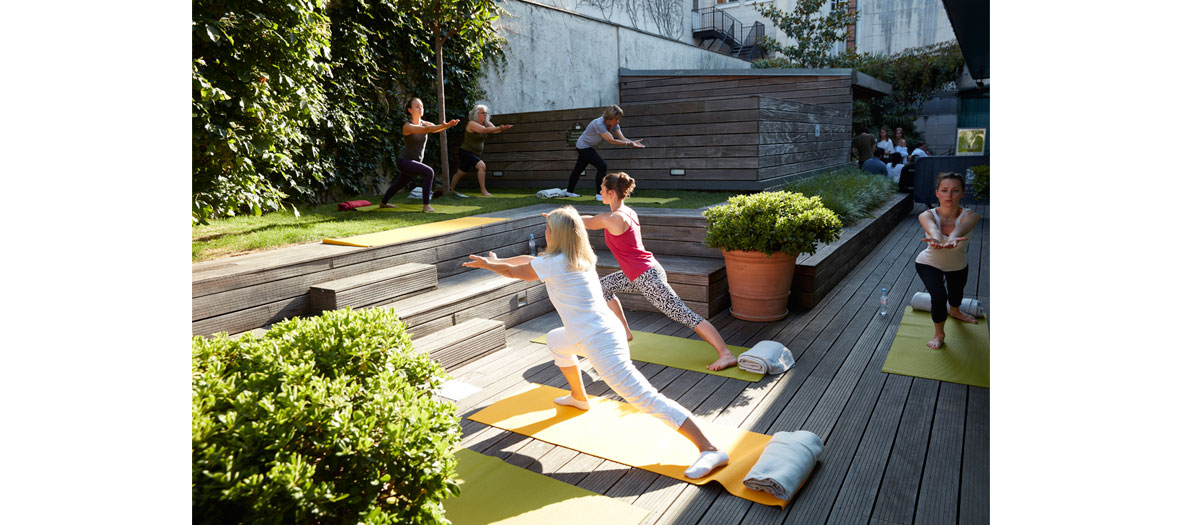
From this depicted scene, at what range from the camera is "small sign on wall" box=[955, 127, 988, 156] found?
10438 millimetres

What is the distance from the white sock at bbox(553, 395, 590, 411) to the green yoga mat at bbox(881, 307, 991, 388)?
→ 2.02 meters

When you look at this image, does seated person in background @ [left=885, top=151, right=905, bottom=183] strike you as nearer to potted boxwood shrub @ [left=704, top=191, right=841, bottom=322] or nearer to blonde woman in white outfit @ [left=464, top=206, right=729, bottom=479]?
potted boxwood shrub @ [left=704, top=191, right=841, bottom=322]

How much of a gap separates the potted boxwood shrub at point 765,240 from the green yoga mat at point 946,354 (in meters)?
0.97

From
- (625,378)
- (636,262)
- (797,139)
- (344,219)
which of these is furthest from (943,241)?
(797,139)

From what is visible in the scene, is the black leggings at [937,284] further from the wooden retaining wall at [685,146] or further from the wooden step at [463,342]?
the wooden retaining wall at [685,146]

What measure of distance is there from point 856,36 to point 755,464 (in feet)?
80.0

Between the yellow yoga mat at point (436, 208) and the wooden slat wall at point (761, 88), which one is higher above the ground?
the wooden slat wall at point (761, 88)

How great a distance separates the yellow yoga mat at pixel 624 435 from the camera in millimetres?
2949

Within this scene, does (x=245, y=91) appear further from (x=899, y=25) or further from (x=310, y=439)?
(x=899, y=25)

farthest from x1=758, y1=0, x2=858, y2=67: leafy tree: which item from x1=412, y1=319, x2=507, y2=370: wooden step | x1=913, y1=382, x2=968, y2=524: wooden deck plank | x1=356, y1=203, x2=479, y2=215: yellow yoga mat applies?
x1=913, y1=382, x2=968, y2=524: wooden deck plank

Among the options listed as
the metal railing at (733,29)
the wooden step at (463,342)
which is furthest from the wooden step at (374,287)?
the metal railing at (733,29)

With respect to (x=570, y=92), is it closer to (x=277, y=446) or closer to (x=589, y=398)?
(x=589, y=398)

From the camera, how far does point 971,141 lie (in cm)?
1054

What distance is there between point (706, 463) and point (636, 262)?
181 cm
